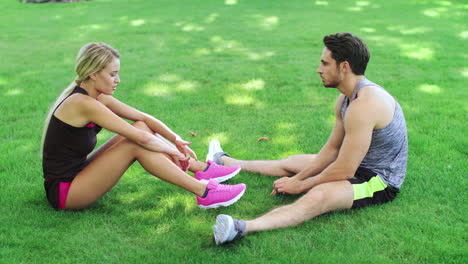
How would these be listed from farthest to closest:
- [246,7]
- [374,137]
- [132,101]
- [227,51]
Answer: [246,7] → [227,51] → [132,101] → [374,137]

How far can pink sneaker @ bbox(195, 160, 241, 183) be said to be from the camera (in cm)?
465

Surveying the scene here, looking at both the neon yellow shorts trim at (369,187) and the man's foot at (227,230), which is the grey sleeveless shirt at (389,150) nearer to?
the neon yellow shorts trim at (369,187)

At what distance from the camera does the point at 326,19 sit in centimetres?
1232

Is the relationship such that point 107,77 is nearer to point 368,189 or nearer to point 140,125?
point 140,125

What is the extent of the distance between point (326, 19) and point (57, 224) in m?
9.71

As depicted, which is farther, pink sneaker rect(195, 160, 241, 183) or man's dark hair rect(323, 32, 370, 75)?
pink sneaker rect(195, 160, 241, 183)

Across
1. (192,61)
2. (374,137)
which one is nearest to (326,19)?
(192,61)

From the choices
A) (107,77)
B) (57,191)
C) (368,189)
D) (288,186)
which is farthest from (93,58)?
(368,189)

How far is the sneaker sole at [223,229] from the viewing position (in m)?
3.50

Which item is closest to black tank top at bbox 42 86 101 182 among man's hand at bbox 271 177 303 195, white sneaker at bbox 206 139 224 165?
white sneaker at bbox 206 139 224 165

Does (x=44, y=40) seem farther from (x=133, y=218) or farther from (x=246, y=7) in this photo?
(x=133, y=218)

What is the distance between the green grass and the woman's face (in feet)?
3.30

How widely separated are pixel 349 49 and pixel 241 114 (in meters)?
2.76

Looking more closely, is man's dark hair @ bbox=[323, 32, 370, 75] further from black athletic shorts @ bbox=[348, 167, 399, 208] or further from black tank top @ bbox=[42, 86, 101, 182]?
black tank top @ bbox=[42, 86, 101, 182]
